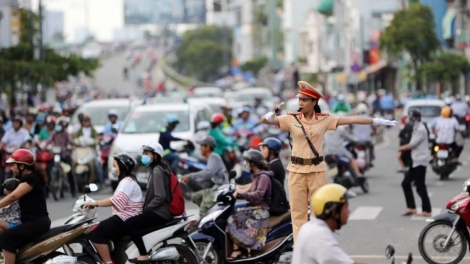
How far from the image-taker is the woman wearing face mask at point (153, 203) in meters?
12.4

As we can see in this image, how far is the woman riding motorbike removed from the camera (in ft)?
38.3

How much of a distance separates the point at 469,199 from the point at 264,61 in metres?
108

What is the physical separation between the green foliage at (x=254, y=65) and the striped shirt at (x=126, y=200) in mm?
105566

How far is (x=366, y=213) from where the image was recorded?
770 inches

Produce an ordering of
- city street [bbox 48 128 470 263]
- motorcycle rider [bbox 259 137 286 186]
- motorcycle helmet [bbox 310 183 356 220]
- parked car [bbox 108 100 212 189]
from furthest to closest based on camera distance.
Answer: parked car [bbox 108 100 212 189], city street [bbox 48 128 470 263], motorcycle rider [bbox 259 137 286 186], motorcycle helmet [bbox 310 183 356 220]

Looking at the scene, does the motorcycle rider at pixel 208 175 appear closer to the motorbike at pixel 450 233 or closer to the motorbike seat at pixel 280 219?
the motorbike seat at pixel 280 219

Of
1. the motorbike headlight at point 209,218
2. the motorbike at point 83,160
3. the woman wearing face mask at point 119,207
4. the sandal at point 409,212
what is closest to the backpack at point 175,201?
the woman wearing face mask at point 119,207

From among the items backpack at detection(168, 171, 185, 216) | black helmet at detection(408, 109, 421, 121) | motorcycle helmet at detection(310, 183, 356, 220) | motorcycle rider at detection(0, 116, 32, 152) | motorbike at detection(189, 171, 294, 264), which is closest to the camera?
motorcycle helmet at detection(310, 183, 356, 220)

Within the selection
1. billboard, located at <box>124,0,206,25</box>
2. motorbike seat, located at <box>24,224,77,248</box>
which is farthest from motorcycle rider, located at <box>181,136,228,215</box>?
billboard, located at <box>124,0,206,25</box>

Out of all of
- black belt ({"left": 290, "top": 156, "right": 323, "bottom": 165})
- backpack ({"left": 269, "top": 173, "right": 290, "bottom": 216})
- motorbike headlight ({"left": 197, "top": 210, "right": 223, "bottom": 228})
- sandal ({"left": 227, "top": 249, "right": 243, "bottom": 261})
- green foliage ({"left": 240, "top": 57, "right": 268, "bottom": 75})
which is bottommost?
green foliage ({"left": 240, "top": 57, "right": 268, "bottom": 75})

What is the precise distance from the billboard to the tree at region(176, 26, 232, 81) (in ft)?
12.6

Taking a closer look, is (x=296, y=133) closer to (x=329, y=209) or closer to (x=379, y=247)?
(x=379, y=247)

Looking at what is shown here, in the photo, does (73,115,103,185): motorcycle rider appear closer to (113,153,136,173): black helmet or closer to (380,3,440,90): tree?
(113,153,136,173): black helmet

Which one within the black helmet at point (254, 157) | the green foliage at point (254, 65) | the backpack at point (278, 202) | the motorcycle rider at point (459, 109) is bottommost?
the green foliage at point (254, 65)
